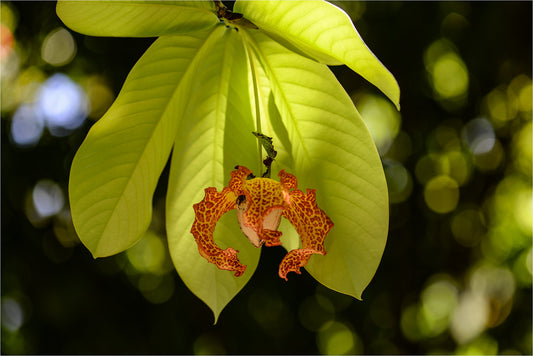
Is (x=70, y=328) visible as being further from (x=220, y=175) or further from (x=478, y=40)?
(x=478, y=40)

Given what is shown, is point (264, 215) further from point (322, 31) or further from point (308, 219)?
point (322, 31)

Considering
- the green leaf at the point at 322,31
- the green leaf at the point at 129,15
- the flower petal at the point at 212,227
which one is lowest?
the flower petal at the point at 212,227

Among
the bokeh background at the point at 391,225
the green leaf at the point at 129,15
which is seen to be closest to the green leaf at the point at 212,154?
the green leaf at the point at 129,15

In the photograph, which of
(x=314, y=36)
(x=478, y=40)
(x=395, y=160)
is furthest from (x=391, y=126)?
(x=314, y=36)

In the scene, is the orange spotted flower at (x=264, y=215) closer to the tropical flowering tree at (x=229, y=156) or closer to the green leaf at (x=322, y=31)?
the tropical flowering tree at (x=229, y=156)

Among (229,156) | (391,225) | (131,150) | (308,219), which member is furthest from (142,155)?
(391,225)

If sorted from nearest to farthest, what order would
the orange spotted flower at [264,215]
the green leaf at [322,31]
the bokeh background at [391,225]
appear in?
the green leaf at [322,31]
the orange spotted flower at [264,215]
the bokeh background at [391,225]
